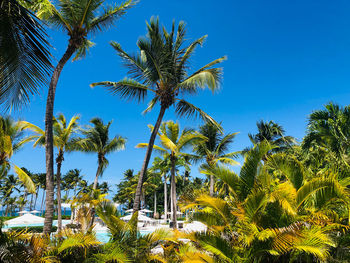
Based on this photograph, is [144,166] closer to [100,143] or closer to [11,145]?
[11,145]

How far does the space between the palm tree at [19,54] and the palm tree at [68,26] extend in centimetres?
448

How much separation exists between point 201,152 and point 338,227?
15.6m

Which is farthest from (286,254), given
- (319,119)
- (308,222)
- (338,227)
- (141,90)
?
(319,119)

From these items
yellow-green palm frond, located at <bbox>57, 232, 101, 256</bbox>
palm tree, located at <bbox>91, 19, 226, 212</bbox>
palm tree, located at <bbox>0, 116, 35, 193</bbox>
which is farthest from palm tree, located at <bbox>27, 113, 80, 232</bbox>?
yellow-green palm frond, located at <bbox>57, 232, 101, 256</bbox>

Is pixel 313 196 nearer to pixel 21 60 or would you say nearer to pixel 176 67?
pixel 21 60

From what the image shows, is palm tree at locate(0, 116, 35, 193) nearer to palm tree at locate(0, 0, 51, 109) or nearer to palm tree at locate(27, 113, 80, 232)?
palm tree at locate(27, 113, 80, 232)

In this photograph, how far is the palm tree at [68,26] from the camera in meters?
6.80

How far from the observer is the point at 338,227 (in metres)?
4.72

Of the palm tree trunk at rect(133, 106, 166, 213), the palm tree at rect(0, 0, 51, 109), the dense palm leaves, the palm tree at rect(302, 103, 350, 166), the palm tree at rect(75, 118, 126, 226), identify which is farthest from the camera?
the palm tree at rect(75, 118, 126, 226)

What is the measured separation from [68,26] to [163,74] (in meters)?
3.89

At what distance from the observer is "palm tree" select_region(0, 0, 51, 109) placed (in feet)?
8.03

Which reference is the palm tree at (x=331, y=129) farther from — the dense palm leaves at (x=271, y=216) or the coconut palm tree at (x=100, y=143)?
the coconut palm tree at (x=100, y=143)

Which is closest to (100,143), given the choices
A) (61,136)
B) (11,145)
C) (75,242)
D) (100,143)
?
(100,143)

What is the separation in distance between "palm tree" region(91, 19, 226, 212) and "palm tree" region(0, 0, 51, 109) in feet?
23.3
